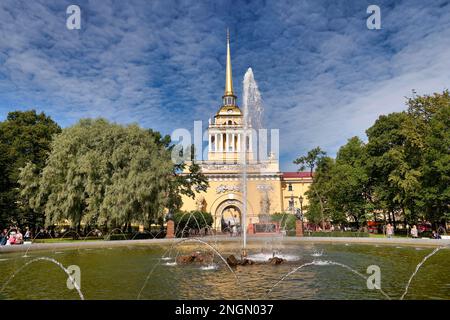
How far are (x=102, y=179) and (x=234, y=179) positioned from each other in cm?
3764

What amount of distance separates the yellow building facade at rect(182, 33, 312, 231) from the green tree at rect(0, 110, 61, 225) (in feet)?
93.8

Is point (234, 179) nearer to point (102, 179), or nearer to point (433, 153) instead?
point (102, 179)

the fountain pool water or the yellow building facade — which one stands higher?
the yellow building facade

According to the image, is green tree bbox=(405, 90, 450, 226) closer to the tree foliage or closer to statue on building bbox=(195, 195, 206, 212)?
the tree foliage

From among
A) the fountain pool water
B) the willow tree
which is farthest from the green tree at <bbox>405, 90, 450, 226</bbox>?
the willow tree

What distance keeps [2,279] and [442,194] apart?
1189 inches

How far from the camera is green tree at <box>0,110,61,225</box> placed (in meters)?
33.1

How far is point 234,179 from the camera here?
66.1 meters

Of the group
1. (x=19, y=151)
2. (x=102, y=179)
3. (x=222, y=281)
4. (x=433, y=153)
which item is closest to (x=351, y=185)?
(x=433, y=153)

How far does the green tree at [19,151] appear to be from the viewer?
33.1 metres

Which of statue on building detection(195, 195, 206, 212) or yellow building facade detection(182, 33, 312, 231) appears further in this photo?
yellow building facade detection(182, 33, 312, 231)

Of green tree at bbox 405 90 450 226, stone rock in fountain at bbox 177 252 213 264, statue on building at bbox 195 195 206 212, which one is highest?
green tree at bbox 405 90 450 226

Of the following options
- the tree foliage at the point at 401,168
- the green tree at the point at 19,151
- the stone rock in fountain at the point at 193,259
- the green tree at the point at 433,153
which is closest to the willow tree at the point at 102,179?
the green tree at the point at 19,151
